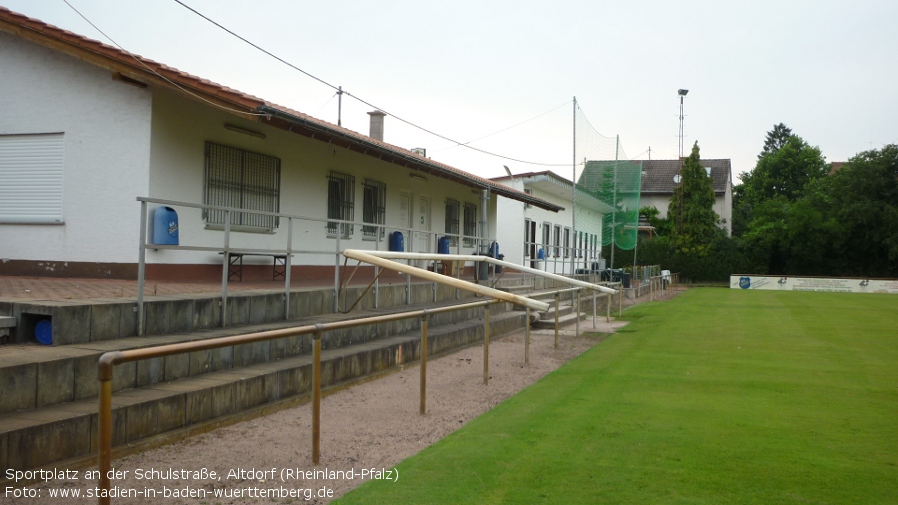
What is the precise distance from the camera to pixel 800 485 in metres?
4.89

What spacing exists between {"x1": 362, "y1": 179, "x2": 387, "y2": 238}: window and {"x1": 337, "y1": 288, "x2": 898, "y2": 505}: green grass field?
7.53 m

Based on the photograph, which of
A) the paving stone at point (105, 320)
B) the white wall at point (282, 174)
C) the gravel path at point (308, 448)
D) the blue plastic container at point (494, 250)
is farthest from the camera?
the blue plastic container at point (494, 250)

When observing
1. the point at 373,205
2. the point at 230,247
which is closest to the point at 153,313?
the point at 230,247

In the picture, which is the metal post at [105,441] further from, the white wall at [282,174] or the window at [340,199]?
the window at [340,199]

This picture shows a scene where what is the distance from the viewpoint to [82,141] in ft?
37.3

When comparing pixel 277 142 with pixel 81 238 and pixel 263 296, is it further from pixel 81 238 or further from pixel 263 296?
pixel 263 296

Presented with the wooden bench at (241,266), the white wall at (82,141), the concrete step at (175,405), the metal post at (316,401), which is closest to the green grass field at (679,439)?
the metal post at (316,401)

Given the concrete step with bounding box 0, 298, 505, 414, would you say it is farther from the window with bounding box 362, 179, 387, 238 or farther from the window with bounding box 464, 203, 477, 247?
the window with bounding box 464, 203, 477, 247

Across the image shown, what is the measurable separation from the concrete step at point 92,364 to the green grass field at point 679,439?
8.19ft

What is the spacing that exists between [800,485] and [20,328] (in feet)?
20.9

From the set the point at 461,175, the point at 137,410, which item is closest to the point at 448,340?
the point at 137,410

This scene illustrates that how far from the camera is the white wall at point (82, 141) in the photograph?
36.2 ft

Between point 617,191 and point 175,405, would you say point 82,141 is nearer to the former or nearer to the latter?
point 175,405

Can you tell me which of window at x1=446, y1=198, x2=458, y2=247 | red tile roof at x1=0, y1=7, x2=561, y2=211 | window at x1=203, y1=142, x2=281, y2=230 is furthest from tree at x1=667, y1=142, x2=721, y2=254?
red tile roof at x1=0, y1=7, x2=561, y2=211
